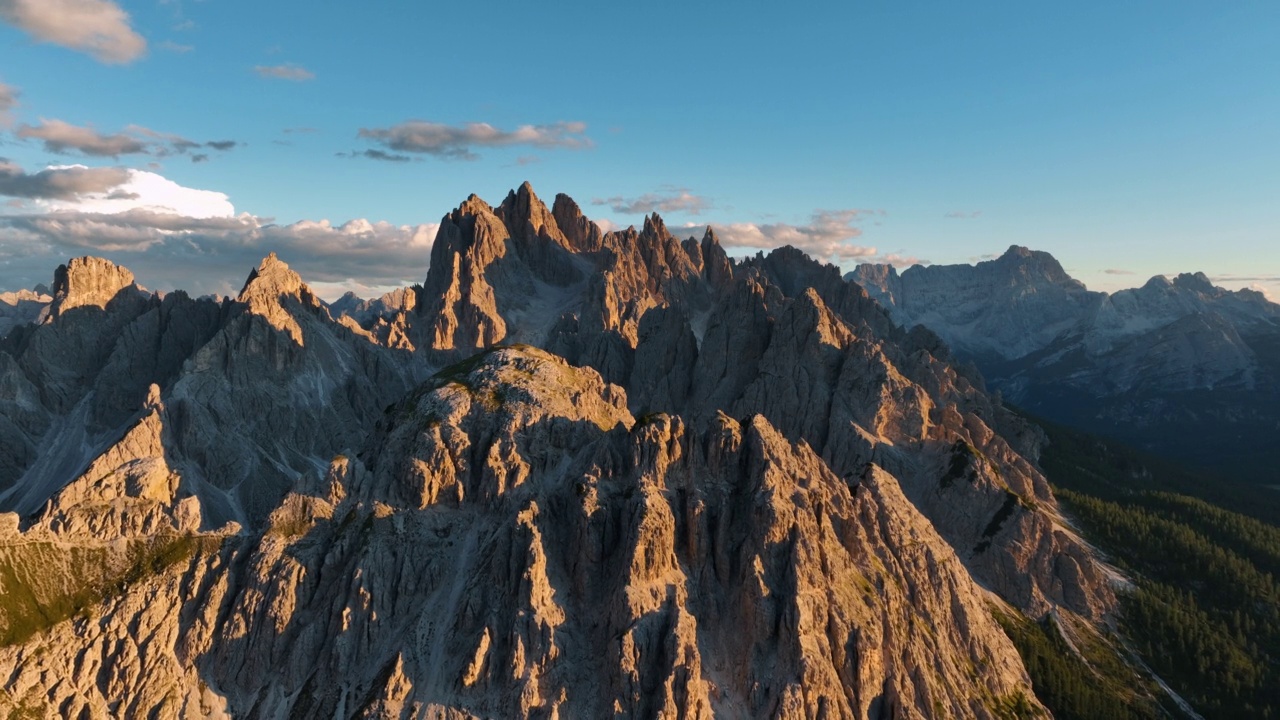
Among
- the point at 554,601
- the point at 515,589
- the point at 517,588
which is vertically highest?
the point at 517,588

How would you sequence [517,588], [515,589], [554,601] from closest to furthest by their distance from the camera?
[554,601] < [517,588] < [515,589]

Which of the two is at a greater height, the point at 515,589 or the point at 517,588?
the point at 517,588

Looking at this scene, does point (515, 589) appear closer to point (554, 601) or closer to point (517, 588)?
point (517, 588)

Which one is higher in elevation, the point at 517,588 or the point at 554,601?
the point at 517,588

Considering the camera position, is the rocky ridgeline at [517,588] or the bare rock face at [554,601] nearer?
the bare rock face at [554,601]

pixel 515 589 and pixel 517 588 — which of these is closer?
pixel 517 588

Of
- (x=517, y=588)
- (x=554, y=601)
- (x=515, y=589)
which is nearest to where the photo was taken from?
(x=554, y=601)

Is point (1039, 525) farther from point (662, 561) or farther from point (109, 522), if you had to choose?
point (109, 522)

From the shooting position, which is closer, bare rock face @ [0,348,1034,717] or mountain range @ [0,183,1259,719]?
bare rock face @ [0,348,1034,717]

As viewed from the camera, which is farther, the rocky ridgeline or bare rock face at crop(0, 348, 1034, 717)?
the rocky ridgeline

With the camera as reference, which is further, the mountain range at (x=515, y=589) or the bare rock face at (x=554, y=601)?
the mountain range at (x=515, y=589)

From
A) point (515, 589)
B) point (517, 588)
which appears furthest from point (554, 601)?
point (515, 589)

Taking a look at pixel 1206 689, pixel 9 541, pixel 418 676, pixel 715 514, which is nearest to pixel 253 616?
pixel 418 676
